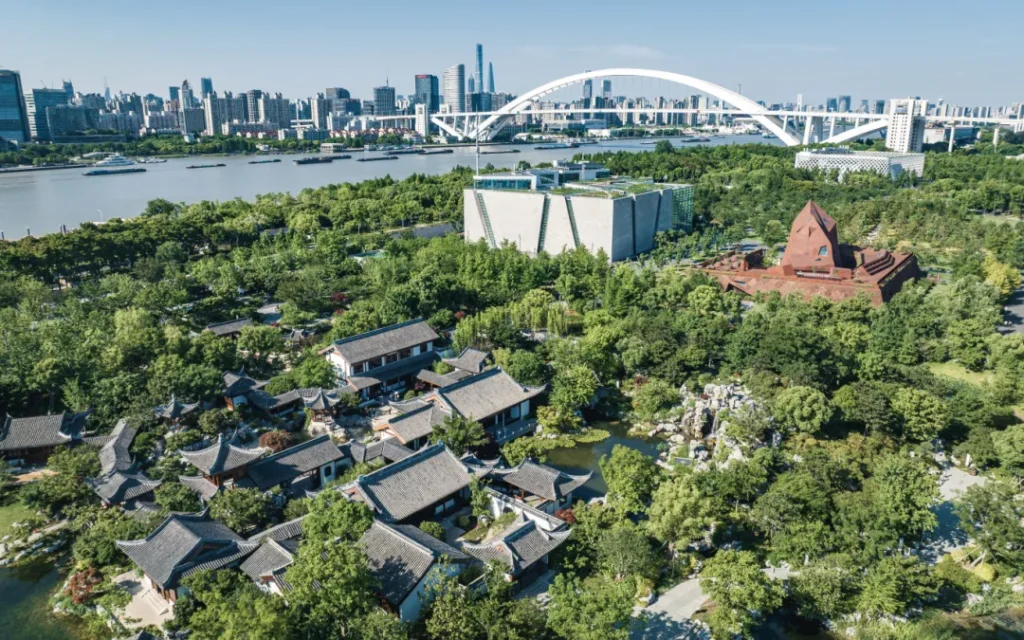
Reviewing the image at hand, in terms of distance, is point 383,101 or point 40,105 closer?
point 40,105

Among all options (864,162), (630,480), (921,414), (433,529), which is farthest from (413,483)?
(864,162)

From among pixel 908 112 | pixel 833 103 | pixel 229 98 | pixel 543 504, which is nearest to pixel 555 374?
pixel 543 504

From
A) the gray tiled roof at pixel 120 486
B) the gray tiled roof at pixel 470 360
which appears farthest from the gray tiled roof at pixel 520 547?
the gray tiled roof at pixel 470 360

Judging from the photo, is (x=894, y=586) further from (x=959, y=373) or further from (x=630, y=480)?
(x=959, y=373)

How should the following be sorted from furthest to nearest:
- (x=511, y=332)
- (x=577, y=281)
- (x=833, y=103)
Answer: (x=833, y=103) < (x=577, y=281) < (x=511, y=332)

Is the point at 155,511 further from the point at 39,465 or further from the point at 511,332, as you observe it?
the point at 511,332

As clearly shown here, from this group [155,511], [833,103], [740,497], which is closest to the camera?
[155,511]

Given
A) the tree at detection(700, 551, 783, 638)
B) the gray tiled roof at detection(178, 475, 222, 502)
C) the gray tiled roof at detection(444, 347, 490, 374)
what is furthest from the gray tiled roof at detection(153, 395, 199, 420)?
the tree at detection(700, 551, 783, 638)
